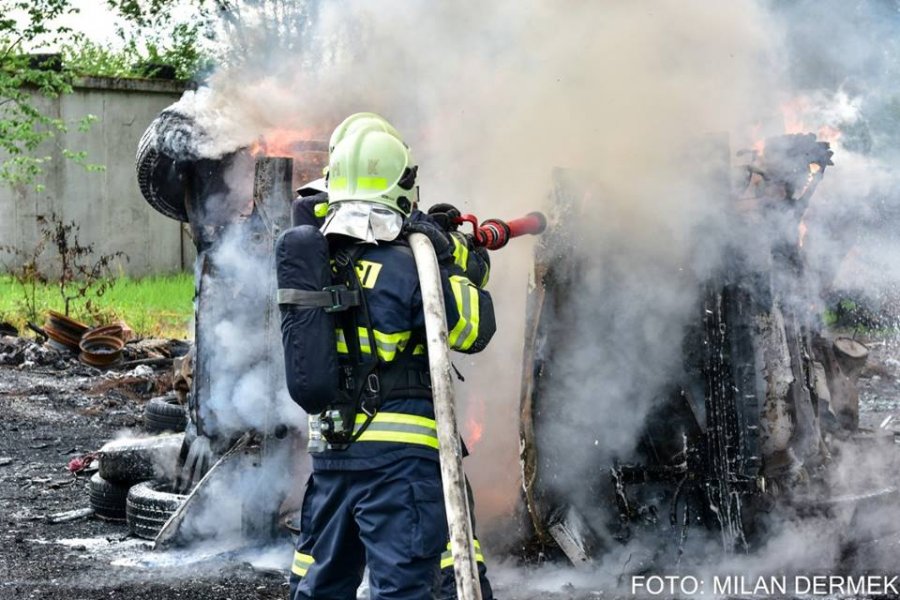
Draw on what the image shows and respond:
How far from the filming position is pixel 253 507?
589 cm

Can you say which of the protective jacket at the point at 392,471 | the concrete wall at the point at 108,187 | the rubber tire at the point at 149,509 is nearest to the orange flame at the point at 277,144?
the rubber tire at the point at 149,509

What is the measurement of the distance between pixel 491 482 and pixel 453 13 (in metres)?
2.80

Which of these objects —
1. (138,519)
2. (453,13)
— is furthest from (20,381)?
(453,13)

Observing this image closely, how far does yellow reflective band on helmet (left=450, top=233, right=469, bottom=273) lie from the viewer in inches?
159

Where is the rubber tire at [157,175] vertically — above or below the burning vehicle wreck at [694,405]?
above

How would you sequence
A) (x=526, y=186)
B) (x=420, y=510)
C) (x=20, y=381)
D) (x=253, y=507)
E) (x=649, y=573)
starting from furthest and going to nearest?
(x=20, y=381) → (x=526, y=186) → (x=253, y=507) → (x=649, y=573) → (x=420, y=510)

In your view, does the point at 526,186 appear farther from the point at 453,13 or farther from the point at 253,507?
the point at 253,507

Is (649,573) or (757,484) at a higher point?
(757,484)

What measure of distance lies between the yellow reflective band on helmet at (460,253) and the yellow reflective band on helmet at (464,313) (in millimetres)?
138

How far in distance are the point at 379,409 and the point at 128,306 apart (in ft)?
37.8

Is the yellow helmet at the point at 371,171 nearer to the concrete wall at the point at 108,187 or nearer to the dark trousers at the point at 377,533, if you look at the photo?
the dark trousers at the point at 377,533

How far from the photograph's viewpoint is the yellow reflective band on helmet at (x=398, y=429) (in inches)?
148

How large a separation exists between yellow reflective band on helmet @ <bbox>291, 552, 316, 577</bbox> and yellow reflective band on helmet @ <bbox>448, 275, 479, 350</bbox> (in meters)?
0.92

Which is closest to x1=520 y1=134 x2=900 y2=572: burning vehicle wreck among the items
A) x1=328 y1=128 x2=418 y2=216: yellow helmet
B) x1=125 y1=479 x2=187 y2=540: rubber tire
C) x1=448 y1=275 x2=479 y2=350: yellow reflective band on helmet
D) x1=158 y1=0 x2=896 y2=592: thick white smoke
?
x1=158 y1=0 x2=896 y2=592: thick white smoke
